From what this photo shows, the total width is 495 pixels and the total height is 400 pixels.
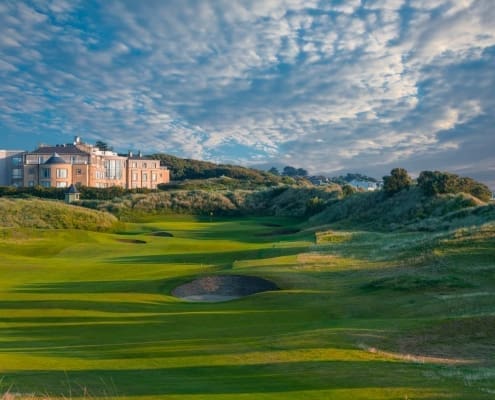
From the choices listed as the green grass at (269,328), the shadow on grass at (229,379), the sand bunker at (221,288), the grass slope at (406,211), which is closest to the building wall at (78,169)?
the grass slope at (406,211)

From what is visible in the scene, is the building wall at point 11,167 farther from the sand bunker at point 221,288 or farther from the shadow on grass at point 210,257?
the sand bunker at point 221,288

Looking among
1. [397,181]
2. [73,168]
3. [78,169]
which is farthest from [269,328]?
[73,168]

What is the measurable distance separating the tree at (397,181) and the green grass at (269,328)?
39.7 metres

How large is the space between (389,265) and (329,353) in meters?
Result: 18.8

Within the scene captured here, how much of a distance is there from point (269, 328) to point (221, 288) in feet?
34.2

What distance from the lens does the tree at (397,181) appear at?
246ft

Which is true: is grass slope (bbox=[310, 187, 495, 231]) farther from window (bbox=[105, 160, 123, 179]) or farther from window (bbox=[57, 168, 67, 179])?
window (bbox=[105, 160, 123, 179])

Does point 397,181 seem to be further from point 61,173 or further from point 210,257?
point 61,173

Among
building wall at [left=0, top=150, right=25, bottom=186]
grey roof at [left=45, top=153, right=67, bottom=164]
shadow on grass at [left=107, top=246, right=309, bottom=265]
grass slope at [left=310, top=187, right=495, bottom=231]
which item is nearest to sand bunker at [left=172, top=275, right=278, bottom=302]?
shadow on grass at [left=107, top=246, right=309, bottom=265]

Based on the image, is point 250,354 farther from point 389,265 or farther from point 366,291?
point 389,265

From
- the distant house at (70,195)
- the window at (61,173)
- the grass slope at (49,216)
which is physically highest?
the window at (61,173)

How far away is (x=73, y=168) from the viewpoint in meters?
106

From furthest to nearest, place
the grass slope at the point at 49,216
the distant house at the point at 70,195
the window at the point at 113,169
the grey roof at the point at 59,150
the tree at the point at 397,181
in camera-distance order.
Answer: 1. the window at the point at 113,169
2. the grey roof at the point at 59,150
3. the distant house at the point at 70,195
4. the tree at the point at 397,181
5. the grass slope at the point at 49,216

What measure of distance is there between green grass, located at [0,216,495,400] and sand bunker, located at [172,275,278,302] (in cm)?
93
